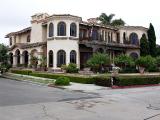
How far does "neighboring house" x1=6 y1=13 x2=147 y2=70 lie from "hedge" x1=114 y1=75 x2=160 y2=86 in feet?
46.5

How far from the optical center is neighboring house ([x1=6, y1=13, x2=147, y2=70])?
4519 cm

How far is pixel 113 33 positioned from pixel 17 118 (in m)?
44.1

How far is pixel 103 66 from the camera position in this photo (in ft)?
141

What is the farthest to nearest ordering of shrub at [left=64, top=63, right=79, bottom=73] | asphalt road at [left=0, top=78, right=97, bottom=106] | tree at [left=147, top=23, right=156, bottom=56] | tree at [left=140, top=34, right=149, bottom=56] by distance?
tree at [left=147, top=23, right=156, bottom=56] < tree at [left=140, top=34, right=149, bottom=56] < shrub at [left=64, top=63, right=79, bottom=73] < asphalt road at [left=0, top=78, right=97, bottom=106]

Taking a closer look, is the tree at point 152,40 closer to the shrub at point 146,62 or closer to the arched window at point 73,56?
the shrub at point 146,62

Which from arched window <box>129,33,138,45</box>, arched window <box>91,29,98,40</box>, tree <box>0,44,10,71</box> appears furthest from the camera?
arched window <box>129,33,138,45</box>

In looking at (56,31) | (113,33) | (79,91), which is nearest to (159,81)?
(79,91)

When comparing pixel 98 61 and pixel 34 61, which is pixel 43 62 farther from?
pixel 98 61

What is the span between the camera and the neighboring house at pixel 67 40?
45.2 metres

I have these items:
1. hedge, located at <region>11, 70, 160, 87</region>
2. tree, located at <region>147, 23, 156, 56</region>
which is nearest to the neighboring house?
tree, located at <region>147, 23, 156, 56</region>

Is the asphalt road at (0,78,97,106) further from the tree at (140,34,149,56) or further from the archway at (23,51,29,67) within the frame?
the tree at (140,34,149,56)

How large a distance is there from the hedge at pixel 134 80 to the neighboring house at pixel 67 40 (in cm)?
1419

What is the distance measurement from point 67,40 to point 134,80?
50.1 feet

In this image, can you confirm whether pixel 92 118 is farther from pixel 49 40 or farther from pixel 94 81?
pixel 49 40
